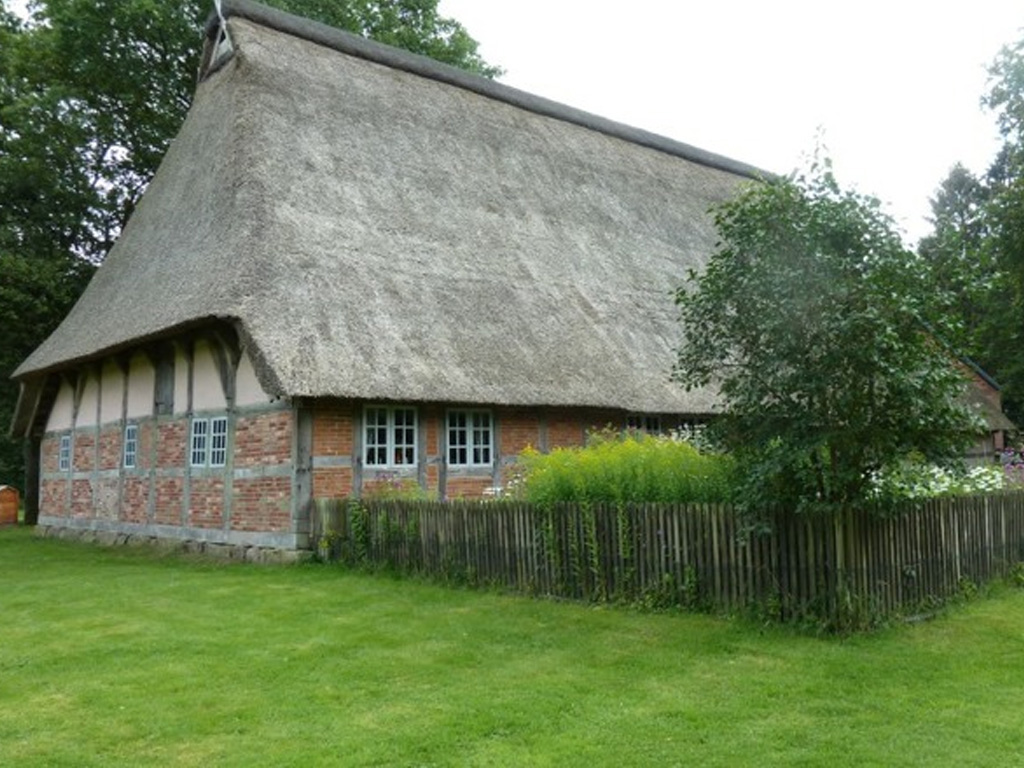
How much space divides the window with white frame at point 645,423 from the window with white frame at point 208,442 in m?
7.43

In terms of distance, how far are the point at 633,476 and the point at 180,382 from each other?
31.1 feet

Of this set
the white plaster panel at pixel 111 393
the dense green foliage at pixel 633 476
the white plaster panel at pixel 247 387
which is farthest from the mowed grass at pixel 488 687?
the white plaster panel at pixel 111 393

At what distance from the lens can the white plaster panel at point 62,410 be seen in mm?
19953

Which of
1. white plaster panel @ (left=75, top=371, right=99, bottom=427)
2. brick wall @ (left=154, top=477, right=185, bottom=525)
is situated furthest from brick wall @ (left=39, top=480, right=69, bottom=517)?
brick wall @ (left=154, top=477, right=185, bottom=525)

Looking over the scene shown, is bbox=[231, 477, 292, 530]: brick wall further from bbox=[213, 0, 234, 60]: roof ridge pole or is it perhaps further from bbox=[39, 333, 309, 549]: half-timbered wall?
bbox=[213, 0, 234, 60]: roof ridge pole

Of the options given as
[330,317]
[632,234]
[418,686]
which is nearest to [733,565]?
→ [418,686]

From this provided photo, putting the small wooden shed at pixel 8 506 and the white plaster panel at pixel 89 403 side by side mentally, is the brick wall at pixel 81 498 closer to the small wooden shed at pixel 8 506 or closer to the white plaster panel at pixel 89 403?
the white plaster panel at pixel 89 403

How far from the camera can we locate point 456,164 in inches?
782

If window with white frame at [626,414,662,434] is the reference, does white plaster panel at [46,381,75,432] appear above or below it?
above

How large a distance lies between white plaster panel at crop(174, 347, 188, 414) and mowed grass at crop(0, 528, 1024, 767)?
6138 mm

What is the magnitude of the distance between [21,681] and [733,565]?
19.7 feet

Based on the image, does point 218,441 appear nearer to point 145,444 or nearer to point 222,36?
point 145,444

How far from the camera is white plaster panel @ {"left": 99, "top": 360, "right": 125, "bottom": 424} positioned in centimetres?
1783

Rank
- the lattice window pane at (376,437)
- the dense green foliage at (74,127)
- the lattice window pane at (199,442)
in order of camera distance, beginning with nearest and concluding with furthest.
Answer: the lattice window pane at (376,437), the lattice window pane at (199,442), the dense green foliage at (74,127)
